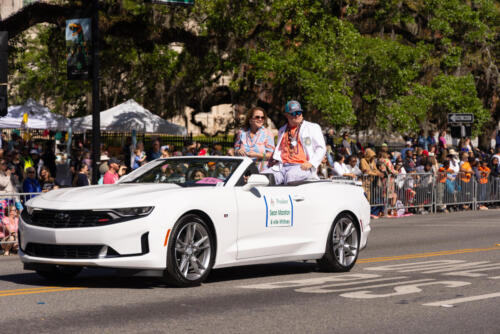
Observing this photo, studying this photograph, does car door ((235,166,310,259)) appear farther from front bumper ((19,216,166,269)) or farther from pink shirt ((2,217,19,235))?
pink shirt ((2,217,19,235))

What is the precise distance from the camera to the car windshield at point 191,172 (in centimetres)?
979

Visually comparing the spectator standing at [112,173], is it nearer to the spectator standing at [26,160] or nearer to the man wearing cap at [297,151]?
the spectator standing at [26,160]

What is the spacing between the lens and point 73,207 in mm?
8711

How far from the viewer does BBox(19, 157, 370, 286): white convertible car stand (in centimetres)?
864

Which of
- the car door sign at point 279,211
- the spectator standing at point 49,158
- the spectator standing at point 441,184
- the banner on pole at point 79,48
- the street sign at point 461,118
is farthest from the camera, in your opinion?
the street sign at point 461,118

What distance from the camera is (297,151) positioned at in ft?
37.2

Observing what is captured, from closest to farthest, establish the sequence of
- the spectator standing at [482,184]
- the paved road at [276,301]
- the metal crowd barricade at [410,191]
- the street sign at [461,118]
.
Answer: the paved road at [276,301] → the metal crowd barricade at [410,191] → the spectator standing at [482,184] → the street sign at [461,118]

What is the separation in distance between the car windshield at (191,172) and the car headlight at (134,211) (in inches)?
39.7

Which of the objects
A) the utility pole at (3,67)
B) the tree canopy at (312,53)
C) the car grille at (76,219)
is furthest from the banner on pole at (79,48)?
the car grille at (76,219)

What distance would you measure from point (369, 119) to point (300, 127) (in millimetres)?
23056

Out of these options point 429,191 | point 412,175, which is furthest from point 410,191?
point 429,191

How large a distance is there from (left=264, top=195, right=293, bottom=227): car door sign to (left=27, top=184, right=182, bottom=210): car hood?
1.16 meters

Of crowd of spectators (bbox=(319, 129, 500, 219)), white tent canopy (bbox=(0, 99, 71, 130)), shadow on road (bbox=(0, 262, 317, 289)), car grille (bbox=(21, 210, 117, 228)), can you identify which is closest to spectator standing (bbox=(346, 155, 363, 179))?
crowd of spectators (bbox=(319, 129, 500, 219))

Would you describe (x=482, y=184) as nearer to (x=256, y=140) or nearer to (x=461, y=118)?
(x=461, y=118)
